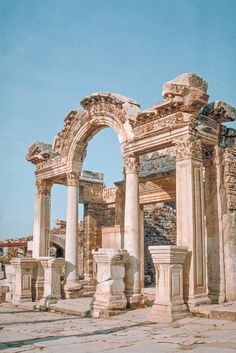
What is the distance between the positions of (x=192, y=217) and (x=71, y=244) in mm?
5149

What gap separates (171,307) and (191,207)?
2.28 m

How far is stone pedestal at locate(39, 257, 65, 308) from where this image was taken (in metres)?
12.2

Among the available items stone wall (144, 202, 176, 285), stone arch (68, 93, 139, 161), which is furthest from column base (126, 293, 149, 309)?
stone wall (144, 202, 176, 285)

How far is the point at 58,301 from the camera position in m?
11.9

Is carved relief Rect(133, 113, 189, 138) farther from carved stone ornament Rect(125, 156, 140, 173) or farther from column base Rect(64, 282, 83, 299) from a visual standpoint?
column base Rect(64, 282, 83, 299)

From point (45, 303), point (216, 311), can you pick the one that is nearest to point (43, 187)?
point (45, 303)

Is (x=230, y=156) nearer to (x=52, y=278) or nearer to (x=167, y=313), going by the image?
(x=167, y=313)

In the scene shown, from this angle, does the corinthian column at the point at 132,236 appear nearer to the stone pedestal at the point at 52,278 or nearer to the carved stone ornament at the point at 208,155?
the carved stone ornament at the point at 208,155

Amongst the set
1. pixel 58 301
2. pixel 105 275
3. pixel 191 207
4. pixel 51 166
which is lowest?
pixel 58 301

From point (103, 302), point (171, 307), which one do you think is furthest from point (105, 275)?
point (171, 307)

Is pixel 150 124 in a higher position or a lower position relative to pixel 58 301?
higher

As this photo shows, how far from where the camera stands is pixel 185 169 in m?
9.62

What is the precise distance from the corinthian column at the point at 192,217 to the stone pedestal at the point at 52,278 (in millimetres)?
4604

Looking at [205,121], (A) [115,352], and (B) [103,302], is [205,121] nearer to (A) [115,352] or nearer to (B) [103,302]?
(B) [103,302]
